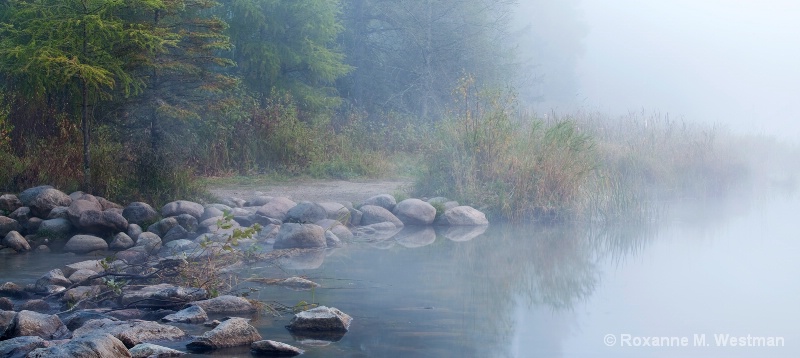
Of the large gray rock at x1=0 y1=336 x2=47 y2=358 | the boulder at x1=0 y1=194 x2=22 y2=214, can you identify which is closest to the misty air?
the large gray rock at x1=0 y1=336 x2=47 y2=358

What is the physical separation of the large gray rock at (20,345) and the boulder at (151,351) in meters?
0.66

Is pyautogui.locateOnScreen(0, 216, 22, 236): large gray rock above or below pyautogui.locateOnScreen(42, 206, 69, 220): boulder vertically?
below

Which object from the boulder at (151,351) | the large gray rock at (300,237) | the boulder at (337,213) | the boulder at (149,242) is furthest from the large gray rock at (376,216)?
the boulder at (151,351)

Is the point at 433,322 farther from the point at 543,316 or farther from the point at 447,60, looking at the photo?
the point at 447,60

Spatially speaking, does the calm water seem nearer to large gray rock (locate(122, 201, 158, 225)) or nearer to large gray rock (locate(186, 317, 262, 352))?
large gray rock (locate(186, 317, 262, 352))

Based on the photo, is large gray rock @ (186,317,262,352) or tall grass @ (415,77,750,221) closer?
large gray rock @ (186,317,262,352)

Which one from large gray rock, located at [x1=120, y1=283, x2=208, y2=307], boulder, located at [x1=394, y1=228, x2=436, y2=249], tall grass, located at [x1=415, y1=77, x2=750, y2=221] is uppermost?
tall grass, located at [x1=415, y1=77, x2=750, y2=221]

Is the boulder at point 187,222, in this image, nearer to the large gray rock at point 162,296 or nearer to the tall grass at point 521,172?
the large gray rock at point 162,296

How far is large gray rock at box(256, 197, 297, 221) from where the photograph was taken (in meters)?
11.9

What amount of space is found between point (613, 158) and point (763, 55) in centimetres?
Answer: 6326

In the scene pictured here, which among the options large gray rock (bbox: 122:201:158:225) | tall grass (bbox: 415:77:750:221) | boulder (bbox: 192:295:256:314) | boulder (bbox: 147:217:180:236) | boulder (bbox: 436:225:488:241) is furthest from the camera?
tall grass (bbox: 415:77:750:221)

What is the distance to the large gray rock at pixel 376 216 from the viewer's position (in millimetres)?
12344

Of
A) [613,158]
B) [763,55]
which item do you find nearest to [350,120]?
[613,158]

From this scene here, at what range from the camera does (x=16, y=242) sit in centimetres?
997
